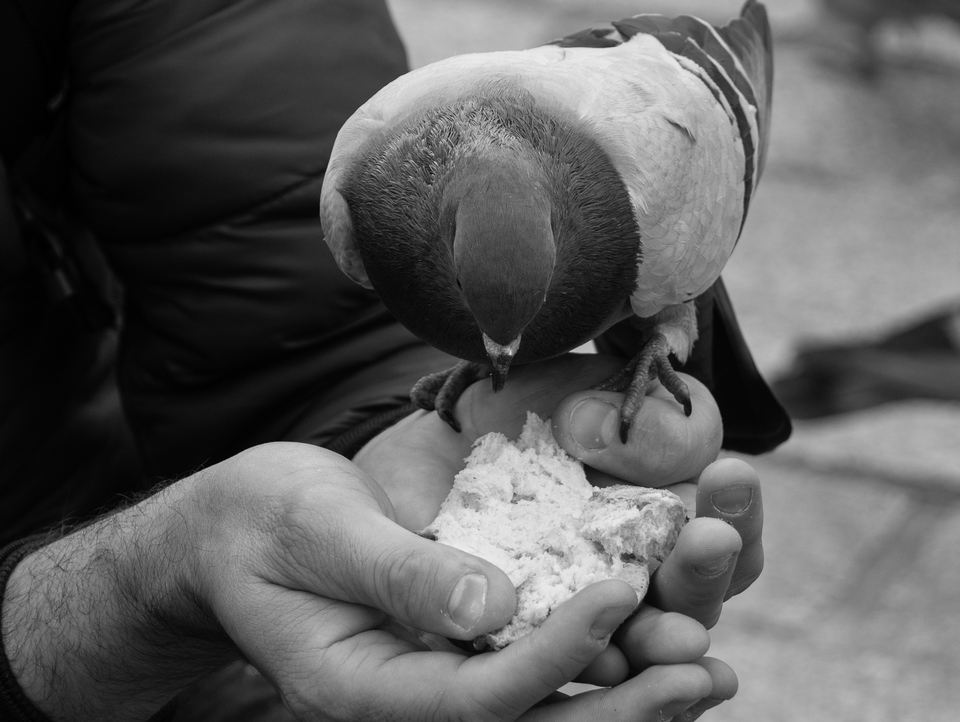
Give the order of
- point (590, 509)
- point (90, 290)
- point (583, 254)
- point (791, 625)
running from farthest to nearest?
point (791, 625) → point (90, 290) → point (583, 254) → point (590, 509)

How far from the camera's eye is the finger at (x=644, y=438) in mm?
2273

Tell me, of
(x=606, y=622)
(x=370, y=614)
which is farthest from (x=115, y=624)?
(x=606, y=622)

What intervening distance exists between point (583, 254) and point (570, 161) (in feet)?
0.73

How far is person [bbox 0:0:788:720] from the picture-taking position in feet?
6.00

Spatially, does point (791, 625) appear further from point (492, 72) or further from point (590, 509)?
point (492, 72)

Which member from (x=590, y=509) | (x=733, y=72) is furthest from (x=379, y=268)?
(x=733, y=72)

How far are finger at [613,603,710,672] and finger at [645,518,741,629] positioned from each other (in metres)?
0.05

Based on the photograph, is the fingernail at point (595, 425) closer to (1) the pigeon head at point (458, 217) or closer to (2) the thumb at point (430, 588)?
(1) the pigeon head at point (458, 217)

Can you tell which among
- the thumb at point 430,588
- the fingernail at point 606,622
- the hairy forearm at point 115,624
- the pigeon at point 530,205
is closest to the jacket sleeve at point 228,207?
the pigeon at point 530,205

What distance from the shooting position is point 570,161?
2.46 meters

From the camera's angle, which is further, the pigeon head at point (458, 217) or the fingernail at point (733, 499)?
the pigeon head at point (458, 217)

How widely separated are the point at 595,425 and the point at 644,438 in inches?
4.7

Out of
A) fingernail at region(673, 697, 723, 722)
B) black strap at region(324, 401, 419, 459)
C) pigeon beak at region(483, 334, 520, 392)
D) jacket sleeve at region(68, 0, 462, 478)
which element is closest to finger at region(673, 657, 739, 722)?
fingernail at region(673, 697, 723, 722)

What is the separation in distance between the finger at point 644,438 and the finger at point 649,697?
58 cm
